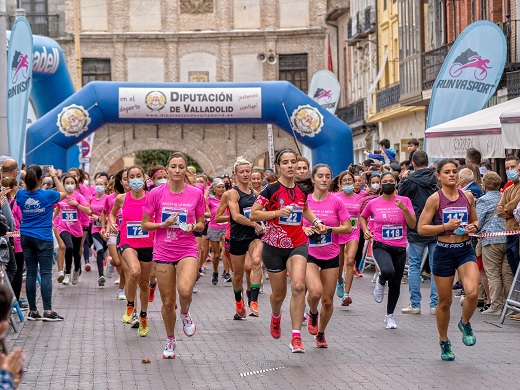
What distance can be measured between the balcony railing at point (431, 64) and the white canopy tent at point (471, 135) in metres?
14.6

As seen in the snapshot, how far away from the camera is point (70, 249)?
20.4 meters

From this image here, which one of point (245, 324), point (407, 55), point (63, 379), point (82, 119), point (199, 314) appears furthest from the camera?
point (407, 55)

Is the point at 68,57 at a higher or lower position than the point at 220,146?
higher

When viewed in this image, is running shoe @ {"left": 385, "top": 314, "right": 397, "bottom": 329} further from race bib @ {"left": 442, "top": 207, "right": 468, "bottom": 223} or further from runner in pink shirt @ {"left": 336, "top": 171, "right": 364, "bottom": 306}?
race bib @ {"left": 442, "top": 207, "right": 468, "bottom": 223}

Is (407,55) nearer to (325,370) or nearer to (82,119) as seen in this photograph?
(82,119)

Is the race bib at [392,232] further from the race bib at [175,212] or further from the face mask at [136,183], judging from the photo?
the race bib at [175,212]

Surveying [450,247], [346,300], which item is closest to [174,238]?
[450,247]

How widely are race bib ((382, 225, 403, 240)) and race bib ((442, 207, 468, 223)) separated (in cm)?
303

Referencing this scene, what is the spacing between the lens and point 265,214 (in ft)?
38.7

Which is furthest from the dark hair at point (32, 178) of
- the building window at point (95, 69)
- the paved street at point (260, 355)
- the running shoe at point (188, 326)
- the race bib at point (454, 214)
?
the building window at point (95, 69)

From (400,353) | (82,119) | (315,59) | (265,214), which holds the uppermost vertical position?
(315,59)

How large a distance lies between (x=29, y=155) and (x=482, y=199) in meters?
16.3

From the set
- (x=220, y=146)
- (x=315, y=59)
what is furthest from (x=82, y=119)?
(x=315, y=59)

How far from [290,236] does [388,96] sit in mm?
34314
